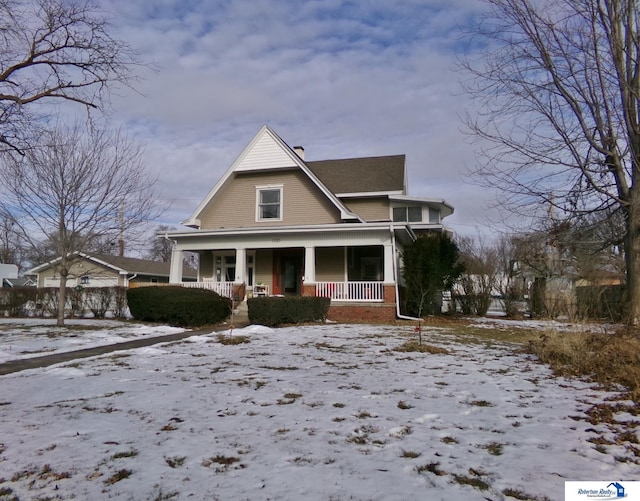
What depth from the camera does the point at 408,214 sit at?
22.6m

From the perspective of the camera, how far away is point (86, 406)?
5379mm

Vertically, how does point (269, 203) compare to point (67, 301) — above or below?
above

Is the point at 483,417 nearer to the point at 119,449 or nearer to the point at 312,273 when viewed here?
the point at 119,449

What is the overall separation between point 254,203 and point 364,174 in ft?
19.7

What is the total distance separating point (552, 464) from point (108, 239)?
14.3 metres

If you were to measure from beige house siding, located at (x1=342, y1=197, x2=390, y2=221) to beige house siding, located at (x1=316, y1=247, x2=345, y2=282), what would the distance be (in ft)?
9.11

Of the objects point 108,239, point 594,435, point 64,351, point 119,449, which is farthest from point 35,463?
point 108,239

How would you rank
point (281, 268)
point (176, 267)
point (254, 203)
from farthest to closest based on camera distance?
point (281, 268) < point (254, 203) < point (176, 267)

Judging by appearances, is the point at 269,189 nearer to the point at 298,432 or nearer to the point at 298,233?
the point at 298,233

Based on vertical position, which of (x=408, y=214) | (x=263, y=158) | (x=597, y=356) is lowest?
(x=597, y=356)

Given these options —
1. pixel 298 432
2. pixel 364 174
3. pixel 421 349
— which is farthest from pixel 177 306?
pixel 364 174

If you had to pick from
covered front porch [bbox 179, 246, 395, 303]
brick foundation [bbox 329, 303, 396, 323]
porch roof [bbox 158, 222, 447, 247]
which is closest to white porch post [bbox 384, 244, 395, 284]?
porch roof [bbox 158, 222, 447, 247]

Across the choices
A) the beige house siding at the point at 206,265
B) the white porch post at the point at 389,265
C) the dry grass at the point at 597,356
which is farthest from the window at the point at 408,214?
the dry grass at the point at 597,356

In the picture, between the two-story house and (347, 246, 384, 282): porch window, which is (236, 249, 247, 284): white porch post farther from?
(347, 246, 384, 282): porch window
